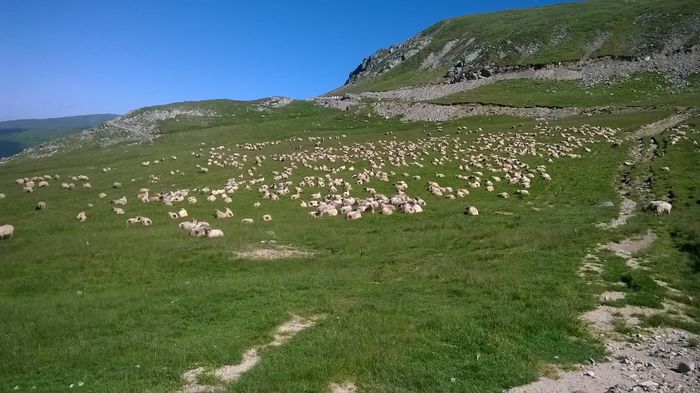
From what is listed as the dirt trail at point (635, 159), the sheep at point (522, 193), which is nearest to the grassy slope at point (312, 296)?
the dirt trail at point (635, 159)

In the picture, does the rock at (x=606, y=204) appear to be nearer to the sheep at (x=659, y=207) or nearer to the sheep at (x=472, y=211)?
the sheep at (x=659, y=207)

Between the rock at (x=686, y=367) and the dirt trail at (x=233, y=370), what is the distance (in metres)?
10.9

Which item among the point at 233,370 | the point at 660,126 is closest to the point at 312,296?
the point at 233,370

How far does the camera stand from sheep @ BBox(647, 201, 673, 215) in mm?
27659

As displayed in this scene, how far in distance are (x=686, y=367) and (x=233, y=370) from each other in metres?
12.1

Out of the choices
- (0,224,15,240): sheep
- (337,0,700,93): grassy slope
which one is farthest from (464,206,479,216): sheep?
(337,0,700,93): grassy slope

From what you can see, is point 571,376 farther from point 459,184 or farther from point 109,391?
point 459,184

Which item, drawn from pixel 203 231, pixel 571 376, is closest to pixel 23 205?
pixel 203 231

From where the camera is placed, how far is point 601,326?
1485 centimetres

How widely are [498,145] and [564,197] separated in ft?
68.9

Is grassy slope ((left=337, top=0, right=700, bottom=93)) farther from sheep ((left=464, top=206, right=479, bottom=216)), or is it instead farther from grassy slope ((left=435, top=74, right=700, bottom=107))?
sheep ((left=464, top=206, right=479, bottom=216))

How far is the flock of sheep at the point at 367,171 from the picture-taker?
113ft

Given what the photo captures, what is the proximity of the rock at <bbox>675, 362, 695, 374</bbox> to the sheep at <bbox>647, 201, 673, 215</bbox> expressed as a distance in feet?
62.5

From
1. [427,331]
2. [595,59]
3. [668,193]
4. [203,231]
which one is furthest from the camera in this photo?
[595,59]
